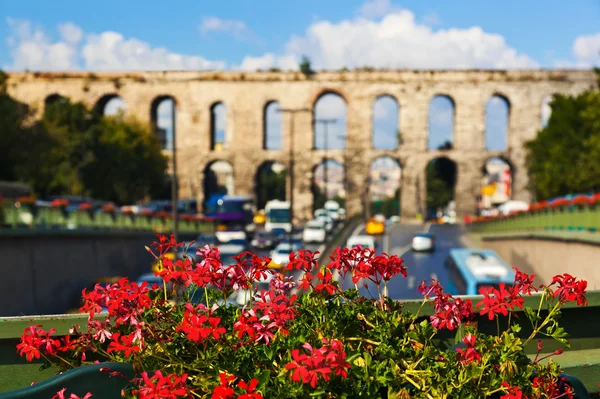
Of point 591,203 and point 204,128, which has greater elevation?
point 204,128

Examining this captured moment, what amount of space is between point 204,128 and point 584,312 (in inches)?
3068

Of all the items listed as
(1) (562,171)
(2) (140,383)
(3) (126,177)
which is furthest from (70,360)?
(3) (126,177)

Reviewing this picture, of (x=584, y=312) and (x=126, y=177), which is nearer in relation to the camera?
(x=584, y=312)

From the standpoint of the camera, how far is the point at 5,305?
21500mm

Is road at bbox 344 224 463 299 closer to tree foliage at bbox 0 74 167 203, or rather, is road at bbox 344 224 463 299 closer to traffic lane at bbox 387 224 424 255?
traffic lane at bbox 387 224 424 255

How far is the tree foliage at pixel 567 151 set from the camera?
Answer: 159 ft

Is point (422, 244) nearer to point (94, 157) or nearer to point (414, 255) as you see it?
point (414, 255)

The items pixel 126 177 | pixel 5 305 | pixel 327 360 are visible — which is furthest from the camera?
pixel 126 177

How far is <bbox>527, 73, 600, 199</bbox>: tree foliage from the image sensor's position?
48438 millimetres

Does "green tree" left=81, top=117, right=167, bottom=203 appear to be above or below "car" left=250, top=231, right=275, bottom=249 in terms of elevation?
above

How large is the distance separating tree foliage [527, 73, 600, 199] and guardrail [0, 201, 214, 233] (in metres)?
26.0

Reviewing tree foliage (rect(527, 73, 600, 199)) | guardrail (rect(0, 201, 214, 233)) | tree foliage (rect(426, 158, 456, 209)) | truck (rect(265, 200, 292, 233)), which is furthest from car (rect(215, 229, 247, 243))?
tree foliage (rect(426, 158, 456, 209))

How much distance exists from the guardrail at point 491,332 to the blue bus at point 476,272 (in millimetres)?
16144

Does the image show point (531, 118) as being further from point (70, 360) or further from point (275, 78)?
point (70, 360)
